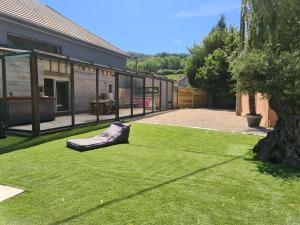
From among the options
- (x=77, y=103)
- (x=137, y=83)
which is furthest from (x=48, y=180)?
(x=137, y=83)

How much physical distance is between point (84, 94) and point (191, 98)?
1351cm

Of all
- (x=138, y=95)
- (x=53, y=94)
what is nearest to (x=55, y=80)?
(x=53, y=94)

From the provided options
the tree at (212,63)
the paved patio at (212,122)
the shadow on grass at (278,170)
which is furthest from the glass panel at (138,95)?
the shadow on grass at (278,170)

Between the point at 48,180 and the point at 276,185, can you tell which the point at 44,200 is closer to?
the point at 48,180

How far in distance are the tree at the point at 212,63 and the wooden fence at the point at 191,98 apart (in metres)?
0.65

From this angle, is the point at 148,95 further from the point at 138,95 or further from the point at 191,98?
the point at 191,98

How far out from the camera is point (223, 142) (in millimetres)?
8055

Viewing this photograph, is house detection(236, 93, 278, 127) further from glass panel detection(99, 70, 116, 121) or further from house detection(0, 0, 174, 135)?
glass panel detection(99, 70, 116, 121)

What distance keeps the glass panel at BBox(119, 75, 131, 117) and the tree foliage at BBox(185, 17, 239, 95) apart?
35.9 feet

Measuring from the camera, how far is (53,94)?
13.4 m

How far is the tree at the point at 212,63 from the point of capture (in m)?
23.9

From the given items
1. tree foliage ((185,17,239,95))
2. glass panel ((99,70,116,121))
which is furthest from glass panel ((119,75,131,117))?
tree foliage ((185,17,239,95))

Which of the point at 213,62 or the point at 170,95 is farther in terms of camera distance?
the point at 213,62

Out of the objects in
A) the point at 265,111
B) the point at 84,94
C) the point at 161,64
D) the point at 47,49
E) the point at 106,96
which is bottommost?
the point at 265,111
